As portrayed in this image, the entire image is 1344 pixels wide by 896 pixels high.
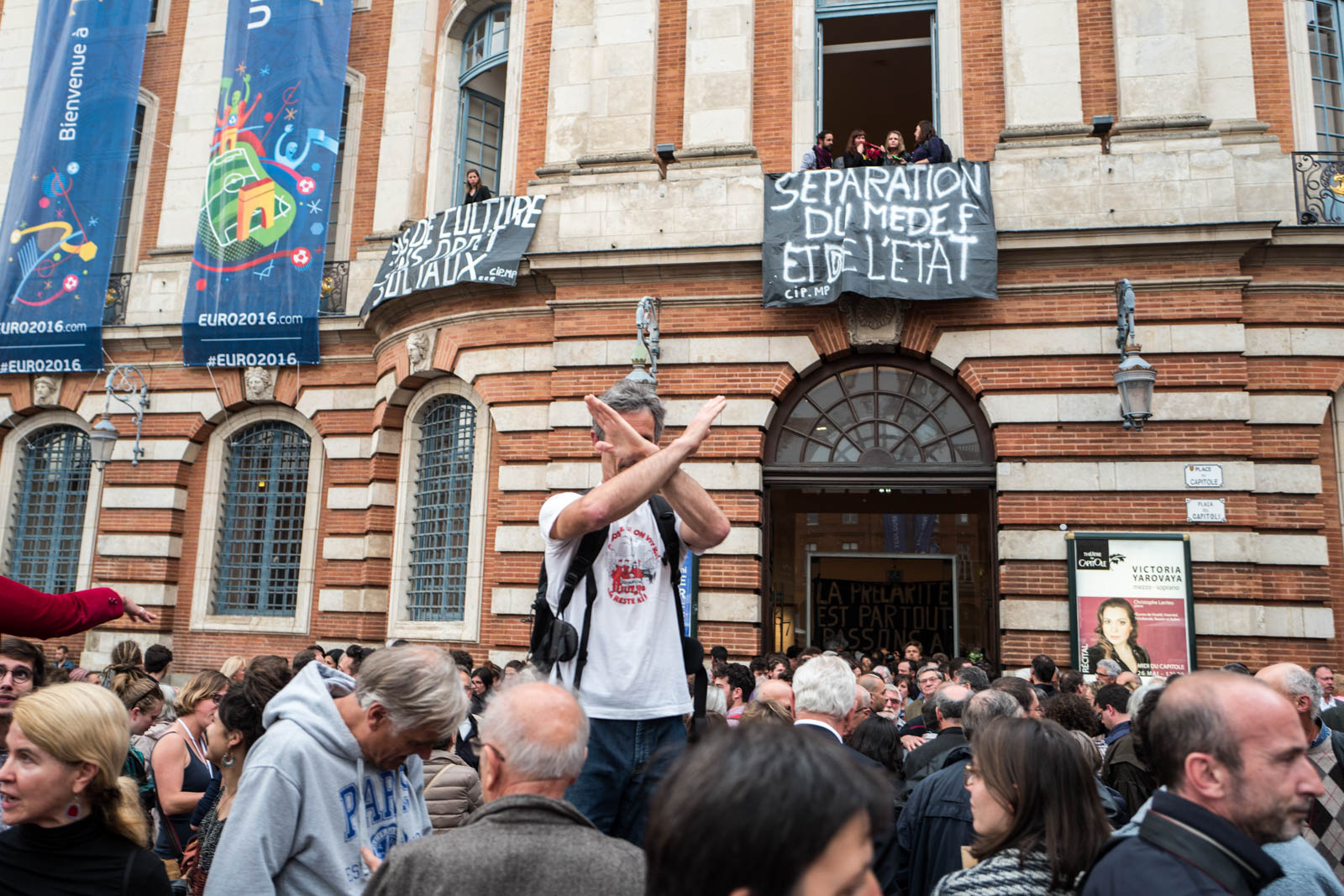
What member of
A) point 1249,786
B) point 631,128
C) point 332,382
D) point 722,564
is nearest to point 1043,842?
point 1249,786

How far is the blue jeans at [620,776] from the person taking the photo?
345 cm

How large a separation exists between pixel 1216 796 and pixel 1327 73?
15.3 m

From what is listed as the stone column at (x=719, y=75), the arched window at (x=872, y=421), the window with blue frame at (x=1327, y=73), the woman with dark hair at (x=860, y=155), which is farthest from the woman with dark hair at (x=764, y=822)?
the window with blue frame at (x=1327, y=73)

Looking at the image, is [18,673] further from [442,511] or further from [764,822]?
[442,511]

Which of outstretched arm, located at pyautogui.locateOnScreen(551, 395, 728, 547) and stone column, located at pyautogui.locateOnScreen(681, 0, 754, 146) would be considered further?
stone column, located at pyautogui.locateOnScreen(681, 0, 754, 146)

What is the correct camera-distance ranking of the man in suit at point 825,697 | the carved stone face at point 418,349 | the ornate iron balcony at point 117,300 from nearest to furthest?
the man in suit at point 825,697 → the carved stone face at point 418,349 → the ornate iron balcony at point 117,300

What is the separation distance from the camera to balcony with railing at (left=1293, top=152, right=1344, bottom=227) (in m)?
12.6

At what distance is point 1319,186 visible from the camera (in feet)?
41.6

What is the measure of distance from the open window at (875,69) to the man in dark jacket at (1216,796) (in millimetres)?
12626

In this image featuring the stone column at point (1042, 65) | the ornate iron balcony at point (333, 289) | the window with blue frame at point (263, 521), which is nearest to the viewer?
the stone column at point (1042, 65)

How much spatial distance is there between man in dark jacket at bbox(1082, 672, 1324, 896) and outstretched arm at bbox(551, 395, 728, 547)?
1.63 m

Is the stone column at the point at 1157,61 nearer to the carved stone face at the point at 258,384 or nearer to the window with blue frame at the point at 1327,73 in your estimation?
the window with blue frame at the point at 1327,73

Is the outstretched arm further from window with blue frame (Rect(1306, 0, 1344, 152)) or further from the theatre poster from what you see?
window with blue frame (Rect(1306, 0, 1344, 152))

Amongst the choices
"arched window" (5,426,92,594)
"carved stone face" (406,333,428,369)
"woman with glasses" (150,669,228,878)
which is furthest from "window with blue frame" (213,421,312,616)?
"woman with glasses" (150,669,228,878)
